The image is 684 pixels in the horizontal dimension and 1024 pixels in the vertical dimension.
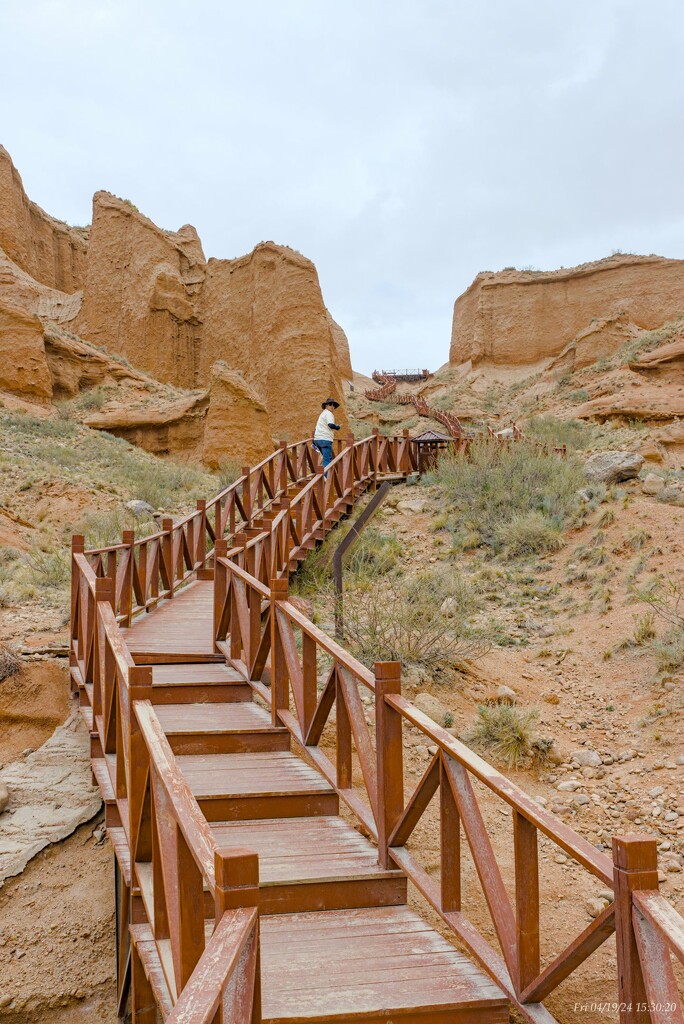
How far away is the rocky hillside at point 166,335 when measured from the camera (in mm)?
Result: 22578

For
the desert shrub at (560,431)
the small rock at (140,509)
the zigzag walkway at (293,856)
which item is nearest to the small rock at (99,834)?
the zigzag walkway at (293,856)

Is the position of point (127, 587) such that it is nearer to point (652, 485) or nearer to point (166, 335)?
point (652, 485)

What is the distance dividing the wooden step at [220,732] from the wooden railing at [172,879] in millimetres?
589

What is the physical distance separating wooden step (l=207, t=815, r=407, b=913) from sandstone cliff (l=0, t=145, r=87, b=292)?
1186 inches

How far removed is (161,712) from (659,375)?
26.2m

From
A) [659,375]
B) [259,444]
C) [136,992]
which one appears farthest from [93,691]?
[659,375]

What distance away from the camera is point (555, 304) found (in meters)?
44.1

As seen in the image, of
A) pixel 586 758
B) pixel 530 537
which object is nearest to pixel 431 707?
pixel 586 758

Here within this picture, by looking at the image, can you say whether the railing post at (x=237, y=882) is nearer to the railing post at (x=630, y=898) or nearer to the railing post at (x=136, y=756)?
the railing post at (x=630, y=898)

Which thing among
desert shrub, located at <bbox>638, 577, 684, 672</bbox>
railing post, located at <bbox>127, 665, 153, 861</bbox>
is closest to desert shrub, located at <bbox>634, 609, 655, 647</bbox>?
desert shrub, located at <bbox>638, 577, 684, 672</bbox>

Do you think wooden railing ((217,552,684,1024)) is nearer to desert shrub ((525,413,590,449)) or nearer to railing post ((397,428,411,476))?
railing post ((397,428,411,476))

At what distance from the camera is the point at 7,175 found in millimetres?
30062

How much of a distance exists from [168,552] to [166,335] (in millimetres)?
20945

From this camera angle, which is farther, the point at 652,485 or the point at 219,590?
the point at 652,485
